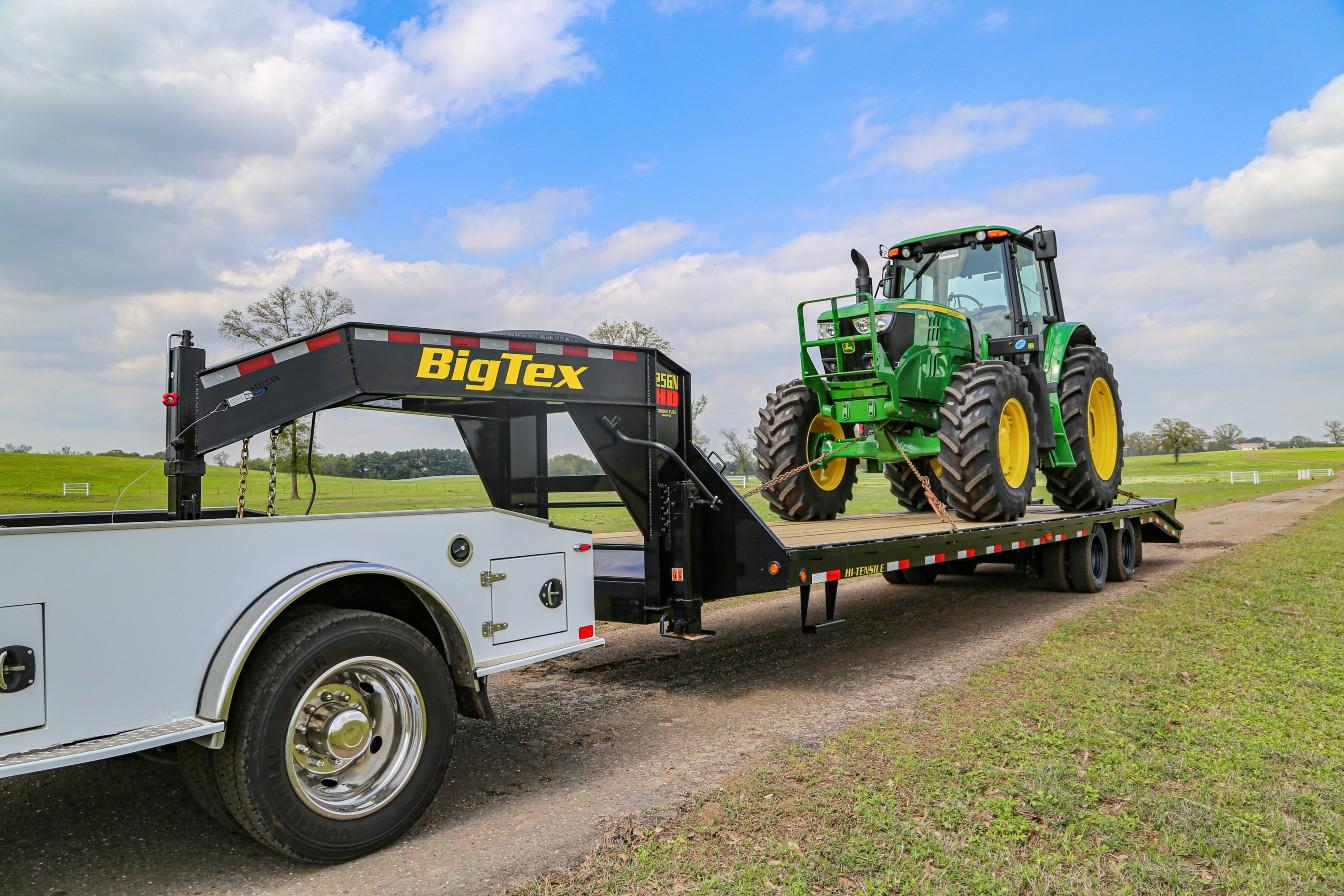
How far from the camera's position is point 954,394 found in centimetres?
834

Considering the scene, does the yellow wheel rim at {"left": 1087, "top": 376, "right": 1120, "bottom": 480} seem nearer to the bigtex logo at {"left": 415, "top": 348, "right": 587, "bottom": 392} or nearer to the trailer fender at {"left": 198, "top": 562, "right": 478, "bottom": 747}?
the bigtex logo at {"left": 415, "top": 348, "right": 587, "bottom": 392}

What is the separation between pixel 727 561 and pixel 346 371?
8.33 feet

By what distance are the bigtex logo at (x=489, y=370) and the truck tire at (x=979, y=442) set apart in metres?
4.51

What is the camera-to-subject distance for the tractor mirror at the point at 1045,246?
32.9ft

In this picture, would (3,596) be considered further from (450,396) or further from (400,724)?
(450,396)

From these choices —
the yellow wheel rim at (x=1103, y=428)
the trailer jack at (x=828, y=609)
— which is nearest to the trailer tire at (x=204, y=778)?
the trailer jack at (x=828, y=609)

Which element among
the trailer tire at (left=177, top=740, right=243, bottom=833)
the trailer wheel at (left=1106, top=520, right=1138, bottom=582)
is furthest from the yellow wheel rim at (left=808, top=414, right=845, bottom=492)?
the trailer tire at (left=177, top=740, right=243, bottom=833)

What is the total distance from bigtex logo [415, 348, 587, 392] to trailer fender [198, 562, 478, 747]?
100cm

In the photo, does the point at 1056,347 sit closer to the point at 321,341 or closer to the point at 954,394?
the point at 954,394

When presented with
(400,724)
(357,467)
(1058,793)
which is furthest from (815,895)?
(357,467)

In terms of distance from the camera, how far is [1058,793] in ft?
Answer: 13.4

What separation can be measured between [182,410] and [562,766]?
254 centimetres

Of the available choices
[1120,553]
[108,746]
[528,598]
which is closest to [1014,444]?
[1120,553]

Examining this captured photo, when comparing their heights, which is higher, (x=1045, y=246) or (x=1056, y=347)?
(x=1045, y=246)
